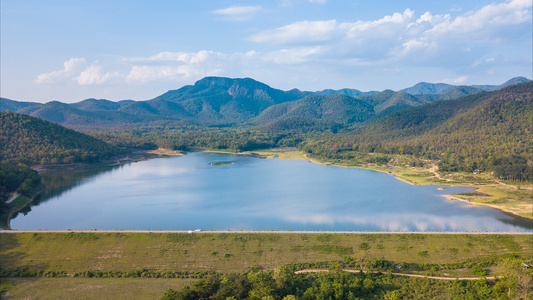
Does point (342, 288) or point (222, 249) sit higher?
point (342, 288)

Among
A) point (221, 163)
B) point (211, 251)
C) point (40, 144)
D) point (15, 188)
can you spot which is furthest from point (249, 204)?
point (40, 144)

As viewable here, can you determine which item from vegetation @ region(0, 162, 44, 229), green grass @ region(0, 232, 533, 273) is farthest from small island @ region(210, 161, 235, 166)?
green grass @ region(0, 232, 533, 273)

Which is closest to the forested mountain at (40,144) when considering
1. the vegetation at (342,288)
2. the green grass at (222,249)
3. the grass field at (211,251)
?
the grass field at (211,251)

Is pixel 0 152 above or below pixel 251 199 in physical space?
above

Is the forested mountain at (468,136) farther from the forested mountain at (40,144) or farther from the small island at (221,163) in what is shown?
the forested mountain at (40,144)

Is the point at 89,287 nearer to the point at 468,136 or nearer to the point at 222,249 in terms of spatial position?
the point at 222,249

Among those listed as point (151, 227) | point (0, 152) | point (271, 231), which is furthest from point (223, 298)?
point (0, 152)

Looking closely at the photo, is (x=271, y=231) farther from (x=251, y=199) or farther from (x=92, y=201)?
(x=92, y=201)
